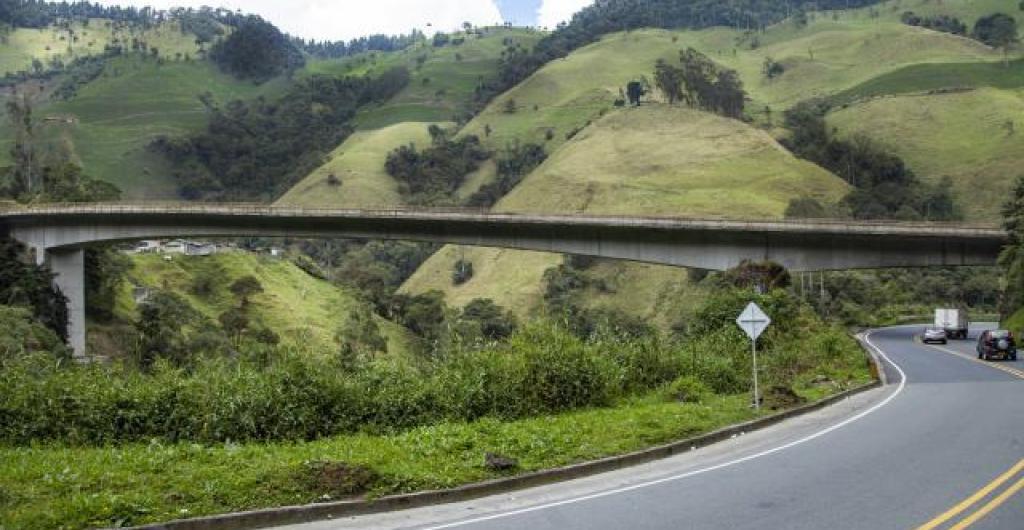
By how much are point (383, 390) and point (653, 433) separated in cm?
511

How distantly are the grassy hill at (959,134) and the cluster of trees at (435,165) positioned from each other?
66468mm

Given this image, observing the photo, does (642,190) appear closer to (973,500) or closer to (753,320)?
(753,320)

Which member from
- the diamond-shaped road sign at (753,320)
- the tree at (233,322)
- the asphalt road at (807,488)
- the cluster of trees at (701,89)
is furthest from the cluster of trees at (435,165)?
the asphalt road at (807,488)

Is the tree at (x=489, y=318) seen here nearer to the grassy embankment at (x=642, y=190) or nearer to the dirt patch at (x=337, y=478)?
the grassy embankment at (x=642, y=190)

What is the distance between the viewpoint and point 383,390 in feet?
59.3

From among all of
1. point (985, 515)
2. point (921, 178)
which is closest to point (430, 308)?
point (921, 178)

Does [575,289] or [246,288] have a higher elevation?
[246,288]

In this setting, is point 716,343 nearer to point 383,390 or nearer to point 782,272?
point 383,390

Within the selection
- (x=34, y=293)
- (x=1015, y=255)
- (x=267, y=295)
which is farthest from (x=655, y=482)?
(x=267, y=295)

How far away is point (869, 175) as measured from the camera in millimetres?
135375

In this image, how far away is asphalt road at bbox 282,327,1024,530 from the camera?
11.5m

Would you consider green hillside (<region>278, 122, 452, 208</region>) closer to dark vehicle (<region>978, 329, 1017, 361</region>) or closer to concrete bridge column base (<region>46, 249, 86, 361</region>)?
concrete bridge column base (<region>46, 249, 86, 361</region>)

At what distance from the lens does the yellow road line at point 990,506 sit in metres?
11.1

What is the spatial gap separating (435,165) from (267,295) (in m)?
94.3
